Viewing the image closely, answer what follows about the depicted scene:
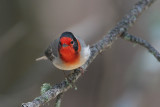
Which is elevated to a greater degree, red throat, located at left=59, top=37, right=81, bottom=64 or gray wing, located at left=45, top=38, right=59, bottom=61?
gray wing, located at left=45, top=38, right=59, bottom=61

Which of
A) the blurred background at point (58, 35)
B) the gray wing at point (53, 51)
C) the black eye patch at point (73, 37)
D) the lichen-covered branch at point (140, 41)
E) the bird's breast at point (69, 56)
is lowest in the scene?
the lichen-covered branch at point (140, 41)

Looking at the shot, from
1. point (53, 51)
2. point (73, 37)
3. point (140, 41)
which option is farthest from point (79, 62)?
point (140, 41)

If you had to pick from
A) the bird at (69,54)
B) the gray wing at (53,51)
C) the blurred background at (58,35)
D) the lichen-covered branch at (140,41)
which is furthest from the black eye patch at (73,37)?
the blurred background at (58,35)

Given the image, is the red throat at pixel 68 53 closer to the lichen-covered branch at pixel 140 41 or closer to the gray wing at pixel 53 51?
the gray wing at pixel 53 51

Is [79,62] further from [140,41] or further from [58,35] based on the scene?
[58,35]

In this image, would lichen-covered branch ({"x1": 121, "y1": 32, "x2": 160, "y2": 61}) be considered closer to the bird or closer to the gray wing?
the bird

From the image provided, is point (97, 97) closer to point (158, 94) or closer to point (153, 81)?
point (158, 94)

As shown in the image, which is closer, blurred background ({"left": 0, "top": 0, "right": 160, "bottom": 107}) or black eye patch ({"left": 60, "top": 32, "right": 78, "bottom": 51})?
black eye patch ({"left": 60, "top": 32, "right": 78, "bottom": 51})

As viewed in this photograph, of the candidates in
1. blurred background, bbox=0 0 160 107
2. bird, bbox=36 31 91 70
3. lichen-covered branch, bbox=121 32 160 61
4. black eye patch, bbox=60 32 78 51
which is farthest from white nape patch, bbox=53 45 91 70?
blurred background, bbox=0 0 160 107

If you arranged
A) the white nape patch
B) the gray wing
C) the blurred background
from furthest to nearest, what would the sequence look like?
the blurred background → the gray wing → the white nape patch
